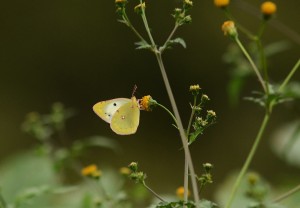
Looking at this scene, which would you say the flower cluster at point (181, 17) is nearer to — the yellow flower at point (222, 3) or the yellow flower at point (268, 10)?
the yellow flower at point (222, 3)

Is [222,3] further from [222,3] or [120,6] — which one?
[120,6]

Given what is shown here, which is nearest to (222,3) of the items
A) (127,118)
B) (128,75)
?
(127,118)

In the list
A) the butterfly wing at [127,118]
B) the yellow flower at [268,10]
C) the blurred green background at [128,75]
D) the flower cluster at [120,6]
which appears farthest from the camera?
the blurred green background at [128,75]

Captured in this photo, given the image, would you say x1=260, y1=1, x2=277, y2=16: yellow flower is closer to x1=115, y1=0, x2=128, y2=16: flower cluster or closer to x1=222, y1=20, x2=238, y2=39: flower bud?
x1=222, y1=20, x2=238, y2=39: flower bud

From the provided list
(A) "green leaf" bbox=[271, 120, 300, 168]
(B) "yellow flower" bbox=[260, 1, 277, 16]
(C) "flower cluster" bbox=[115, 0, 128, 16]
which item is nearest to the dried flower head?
(B) "yellow flower" bbox=[260, 1, 277, 16]

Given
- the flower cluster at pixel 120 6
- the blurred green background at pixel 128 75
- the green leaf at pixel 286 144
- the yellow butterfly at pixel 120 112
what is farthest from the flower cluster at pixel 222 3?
the blurred green background at pixel 128 75

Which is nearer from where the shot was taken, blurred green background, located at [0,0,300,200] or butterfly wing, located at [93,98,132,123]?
butterfly wing, located at [93,98,132,123]

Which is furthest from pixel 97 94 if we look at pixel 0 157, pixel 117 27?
pixel 0 157
